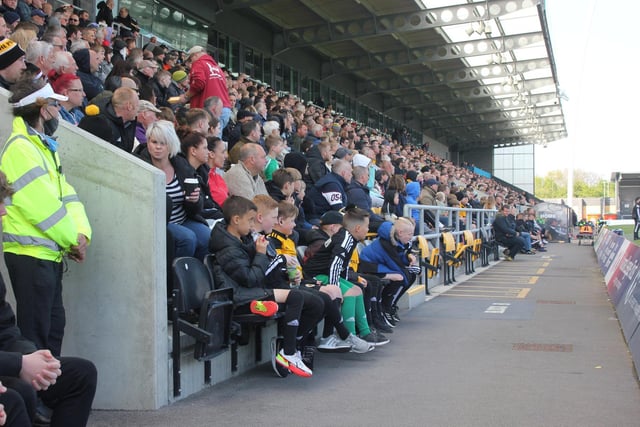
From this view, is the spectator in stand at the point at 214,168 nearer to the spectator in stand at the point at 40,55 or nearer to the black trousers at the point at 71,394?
the spectator in stand at the point at 40,55

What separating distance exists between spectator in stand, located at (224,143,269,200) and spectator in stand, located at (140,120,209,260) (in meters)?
1.25

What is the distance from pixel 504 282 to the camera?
14.4 metres

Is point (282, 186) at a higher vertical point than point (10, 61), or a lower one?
lower

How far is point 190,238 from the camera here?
17.7ft

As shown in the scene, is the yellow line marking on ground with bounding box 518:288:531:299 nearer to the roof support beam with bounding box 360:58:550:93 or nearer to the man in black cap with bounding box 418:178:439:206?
the man in black cap with bounding box 418:178:439:206

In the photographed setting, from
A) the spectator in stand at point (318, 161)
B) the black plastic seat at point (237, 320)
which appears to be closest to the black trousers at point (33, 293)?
the black plastic seat at point (237, 320)

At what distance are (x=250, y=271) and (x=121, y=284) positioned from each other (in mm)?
1095

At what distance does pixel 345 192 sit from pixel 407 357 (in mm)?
4174

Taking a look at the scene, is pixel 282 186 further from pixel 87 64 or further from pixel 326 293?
pixel 87 64

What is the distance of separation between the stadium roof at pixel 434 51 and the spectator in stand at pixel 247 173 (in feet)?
61.7

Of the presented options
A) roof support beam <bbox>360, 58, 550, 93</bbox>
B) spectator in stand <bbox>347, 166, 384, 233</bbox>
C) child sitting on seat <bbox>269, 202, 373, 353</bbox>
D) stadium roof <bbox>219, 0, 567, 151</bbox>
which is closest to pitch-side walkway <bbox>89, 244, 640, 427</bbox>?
child sitting on seat <bbox>269, 202, 373, 353</bbox>

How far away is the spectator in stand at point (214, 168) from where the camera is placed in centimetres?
668

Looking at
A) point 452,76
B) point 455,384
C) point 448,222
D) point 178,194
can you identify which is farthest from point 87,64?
point 452,76

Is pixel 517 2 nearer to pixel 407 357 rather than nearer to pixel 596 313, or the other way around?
pixel 596 313
